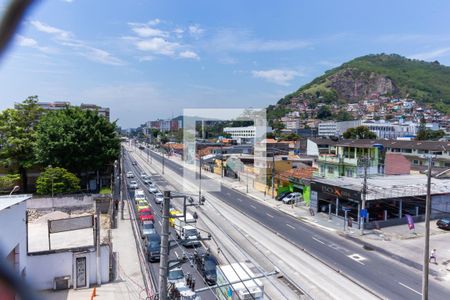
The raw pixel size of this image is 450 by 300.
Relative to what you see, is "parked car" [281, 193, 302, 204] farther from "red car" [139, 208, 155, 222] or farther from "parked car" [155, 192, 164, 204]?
"red car" [139, 208, 155, 222]

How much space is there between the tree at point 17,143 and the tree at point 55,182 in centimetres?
397

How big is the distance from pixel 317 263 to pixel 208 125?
110 metres

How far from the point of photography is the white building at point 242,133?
309 feet

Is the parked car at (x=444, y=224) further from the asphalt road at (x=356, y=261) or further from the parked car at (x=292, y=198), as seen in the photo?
the parked car at (x=292, y=198)

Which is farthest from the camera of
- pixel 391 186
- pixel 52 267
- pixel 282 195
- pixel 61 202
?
pixel 282 195

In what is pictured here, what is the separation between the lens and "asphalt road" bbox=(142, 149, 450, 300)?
14220mm

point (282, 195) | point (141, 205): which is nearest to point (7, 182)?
point (141, 205)

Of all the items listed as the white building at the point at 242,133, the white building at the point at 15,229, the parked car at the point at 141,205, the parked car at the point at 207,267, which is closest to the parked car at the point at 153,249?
the parked car at the point at 207,267

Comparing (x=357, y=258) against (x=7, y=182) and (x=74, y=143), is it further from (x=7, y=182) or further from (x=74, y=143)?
(x=7, y=182)

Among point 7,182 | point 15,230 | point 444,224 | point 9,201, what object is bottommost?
point 444,224

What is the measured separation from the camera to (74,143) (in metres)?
28.8

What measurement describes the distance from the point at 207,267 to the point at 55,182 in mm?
17369

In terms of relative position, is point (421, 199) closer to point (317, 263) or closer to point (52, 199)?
point (317, 263)

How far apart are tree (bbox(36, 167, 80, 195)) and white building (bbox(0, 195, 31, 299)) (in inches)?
567
